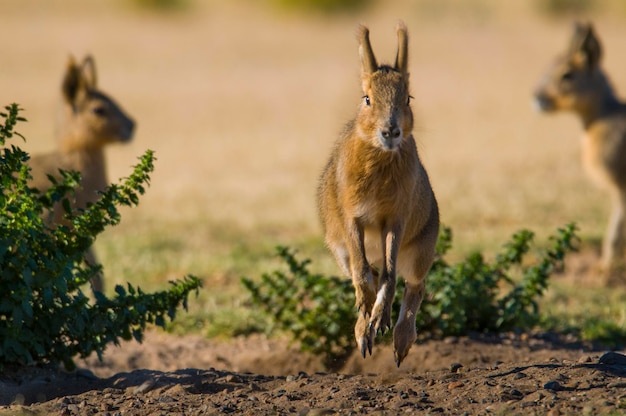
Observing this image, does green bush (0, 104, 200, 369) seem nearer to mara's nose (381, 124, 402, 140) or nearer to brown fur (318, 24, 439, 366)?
brown fur (318, 24, 439, 366)

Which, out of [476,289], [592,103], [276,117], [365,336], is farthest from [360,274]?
[276,117]

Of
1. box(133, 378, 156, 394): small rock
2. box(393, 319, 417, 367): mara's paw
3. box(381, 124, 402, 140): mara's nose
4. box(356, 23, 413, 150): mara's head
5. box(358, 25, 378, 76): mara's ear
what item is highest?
box(358, 25, 378, 76): mara's ear

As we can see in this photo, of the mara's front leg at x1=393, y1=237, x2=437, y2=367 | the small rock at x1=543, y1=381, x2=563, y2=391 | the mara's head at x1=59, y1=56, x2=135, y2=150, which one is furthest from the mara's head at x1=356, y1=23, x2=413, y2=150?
the mara's head at x1=59, y1=56, x2=135, y2=150

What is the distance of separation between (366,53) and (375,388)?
1660 millimetres

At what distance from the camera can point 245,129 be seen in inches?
697

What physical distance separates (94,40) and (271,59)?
4979 mm

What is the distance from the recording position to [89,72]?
9.53 metres

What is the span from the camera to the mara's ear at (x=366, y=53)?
17.1 ft

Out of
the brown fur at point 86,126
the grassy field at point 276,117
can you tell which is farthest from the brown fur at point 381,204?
the brown fur at point 86,126

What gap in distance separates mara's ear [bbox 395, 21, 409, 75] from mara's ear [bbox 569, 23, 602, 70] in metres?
6.33

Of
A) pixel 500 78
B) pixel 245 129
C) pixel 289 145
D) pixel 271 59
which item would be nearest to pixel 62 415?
pixel 289 145

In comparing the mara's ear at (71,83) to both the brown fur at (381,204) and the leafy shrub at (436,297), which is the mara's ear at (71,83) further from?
the brown fur at (381,204)

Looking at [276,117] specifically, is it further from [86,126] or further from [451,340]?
[451,340]

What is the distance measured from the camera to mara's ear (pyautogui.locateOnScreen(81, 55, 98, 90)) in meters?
9.38
